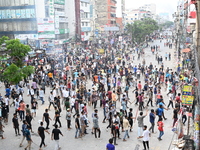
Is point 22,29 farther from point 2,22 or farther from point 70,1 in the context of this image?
point 70,1

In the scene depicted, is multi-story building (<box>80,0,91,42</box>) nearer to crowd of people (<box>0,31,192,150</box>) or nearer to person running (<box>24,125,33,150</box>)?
crowd of people (<box>0,31,192,150</box>)

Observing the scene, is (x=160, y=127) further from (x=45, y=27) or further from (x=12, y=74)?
(x=45, y=27)

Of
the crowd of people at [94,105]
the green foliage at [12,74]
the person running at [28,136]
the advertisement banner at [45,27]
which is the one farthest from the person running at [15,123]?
the advertisement banner at [45,27]

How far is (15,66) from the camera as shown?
16.5 meters

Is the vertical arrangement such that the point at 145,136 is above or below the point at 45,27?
below

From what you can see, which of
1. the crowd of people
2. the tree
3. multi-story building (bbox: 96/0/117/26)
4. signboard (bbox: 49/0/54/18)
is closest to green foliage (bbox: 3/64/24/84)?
the tree

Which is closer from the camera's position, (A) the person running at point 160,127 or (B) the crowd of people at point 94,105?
(A) the person running at point 160,127

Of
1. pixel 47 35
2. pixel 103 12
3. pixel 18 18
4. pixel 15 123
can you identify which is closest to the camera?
pixel 15 123

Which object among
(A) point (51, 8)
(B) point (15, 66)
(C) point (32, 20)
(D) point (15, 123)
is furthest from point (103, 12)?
(D) point (15, 123)

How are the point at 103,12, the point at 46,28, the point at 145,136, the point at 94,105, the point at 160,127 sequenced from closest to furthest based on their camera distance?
the point at 145,136 < the point at 160,127 < the point at 94,105 < the point at 46,28 < the point at 103,12

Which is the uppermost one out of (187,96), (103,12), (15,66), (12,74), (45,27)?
(103,12)

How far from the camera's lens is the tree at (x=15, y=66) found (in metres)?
16.5

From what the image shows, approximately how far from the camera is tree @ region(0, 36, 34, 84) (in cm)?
1647

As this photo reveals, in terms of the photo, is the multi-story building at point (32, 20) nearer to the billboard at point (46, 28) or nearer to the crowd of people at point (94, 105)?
the billboard at point (46, 28)
